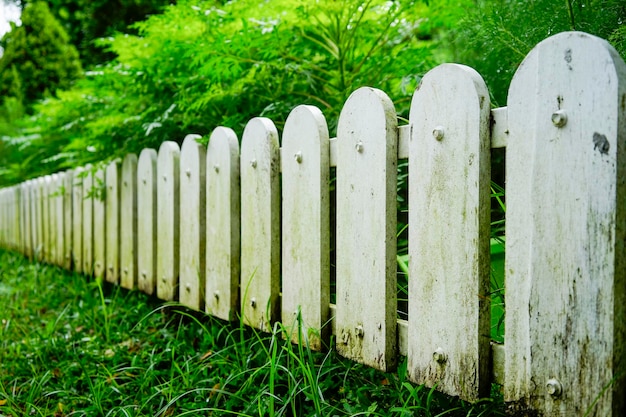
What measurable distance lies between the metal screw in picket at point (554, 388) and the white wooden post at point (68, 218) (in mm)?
4102

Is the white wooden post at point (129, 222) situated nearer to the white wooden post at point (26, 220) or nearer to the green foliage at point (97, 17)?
the white wooden post at point (26, 220)

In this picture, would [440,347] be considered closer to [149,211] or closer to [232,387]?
[232,387]

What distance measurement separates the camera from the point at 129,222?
3.46 m

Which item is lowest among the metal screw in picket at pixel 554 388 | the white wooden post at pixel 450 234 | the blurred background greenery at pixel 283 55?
the metal screw in picket at pixel 554 388

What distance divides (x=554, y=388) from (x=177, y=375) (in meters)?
1.50

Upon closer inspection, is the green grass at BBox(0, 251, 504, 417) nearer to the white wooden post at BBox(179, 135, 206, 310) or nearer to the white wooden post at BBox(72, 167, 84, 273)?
the white wooden post at BBox(179, 135, 206, 310)

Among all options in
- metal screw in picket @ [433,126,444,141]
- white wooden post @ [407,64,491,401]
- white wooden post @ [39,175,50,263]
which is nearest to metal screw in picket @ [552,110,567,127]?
white wooden post @ [407,64,491,401]

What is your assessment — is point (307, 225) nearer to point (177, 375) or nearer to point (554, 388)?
point (177, 375)

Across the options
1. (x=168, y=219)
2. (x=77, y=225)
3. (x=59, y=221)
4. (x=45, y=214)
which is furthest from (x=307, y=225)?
(x=45, y=214)

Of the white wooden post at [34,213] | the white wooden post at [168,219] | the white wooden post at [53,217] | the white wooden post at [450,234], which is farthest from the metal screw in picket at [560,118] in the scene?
the white wooden post at [34,213]

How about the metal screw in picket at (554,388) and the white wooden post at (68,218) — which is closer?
the metal screw in picket at (554,388)

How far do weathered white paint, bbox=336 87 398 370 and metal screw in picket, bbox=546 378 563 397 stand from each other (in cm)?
53

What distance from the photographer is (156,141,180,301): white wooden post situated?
2.94 metres

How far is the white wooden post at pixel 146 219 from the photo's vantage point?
317 centimetres
